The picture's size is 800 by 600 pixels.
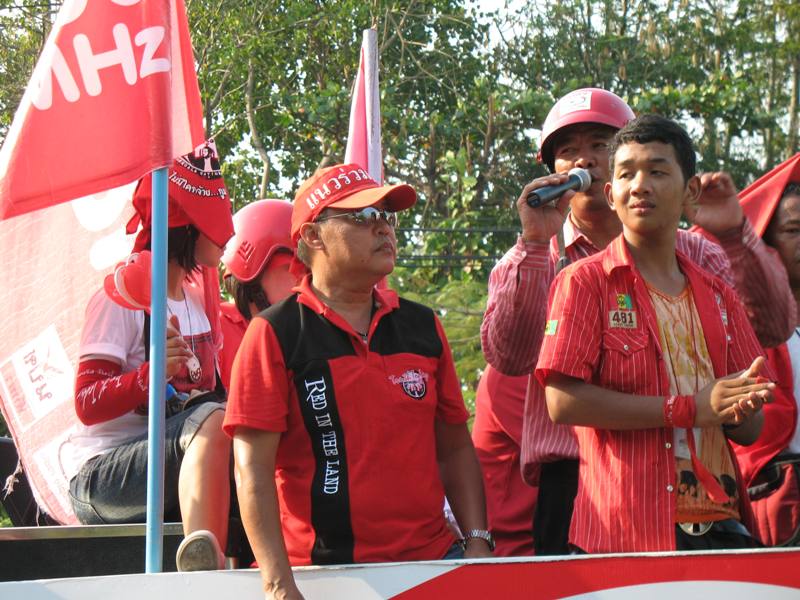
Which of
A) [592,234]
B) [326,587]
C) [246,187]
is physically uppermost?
[246,187]

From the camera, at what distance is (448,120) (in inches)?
614

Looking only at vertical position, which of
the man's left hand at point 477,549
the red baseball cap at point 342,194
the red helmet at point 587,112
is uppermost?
the red helmet at point 587,112

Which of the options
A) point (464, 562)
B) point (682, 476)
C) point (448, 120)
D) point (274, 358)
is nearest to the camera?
point (464, 562)

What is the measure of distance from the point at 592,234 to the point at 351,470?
119 cm

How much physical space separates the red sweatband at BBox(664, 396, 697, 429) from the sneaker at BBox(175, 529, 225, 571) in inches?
47.8

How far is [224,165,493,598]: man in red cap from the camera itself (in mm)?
3121

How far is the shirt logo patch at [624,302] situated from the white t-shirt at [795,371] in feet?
3.71

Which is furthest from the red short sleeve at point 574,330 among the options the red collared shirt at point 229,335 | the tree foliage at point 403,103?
the tree foliage at point 403,103

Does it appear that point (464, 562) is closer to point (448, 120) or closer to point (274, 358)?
point (274, 358)

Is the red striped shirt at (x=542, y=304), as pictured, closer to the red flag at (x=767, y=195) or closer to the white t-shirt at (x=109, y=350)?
→ the red flag at (x=767, y=195)

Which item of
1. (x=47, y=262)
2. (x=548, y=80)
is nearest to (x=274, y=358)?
(x=47, y=262)

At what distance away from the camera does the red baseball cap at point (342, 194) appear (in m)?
3.44

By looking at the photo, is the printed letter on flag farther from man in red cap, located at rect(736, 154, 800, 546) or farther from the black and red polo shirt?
man in red cap, located at rect(736, 154, 800, 546)

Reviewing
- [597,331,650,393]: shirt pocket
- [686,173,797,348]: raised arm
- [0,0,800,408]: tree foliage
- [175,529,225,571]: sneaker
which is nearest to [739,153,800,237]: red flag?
[686,173,797,348]: raised arm
